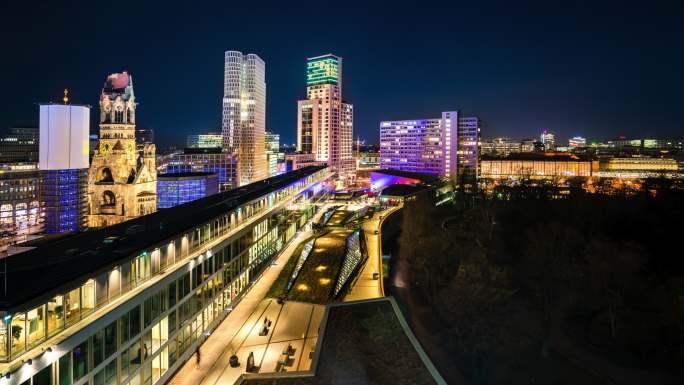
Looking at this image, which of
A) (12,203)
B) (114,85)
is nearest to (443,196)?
(114,85)

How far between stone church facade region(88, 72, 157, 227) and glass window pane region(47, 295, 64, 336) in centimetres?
4382

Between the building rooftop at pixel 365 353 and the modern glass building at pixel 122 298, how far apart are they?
3.37 meters

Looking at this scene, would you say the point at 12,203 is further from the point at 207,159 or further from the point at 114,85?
the point at 207,159

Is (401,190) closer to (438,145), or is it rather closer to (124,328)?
(438,145)

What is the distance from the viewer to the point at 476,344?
19.2m

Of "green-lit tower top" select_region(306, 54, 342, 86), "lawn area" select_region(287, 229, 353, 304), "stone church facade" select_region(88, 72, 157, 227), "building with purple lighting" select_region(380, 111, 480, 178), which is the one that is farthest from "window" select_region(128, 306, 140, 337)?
"green-lit tower top" select_region(306, 54, 342, 86)

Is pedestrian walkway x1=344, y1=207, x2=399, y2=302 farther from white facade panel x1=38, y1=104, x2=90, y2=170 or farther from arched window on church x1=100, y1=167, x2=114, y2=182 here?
white facade panel x1=38, y1=104, x2=90, y2=170

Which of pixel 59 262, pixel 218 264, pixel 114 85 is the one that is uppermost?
pixel 114 85

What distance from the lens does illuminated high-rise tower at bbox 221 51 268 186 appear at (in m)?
86.7

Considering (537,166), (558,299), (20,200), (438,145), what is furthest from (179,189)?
(537,166)

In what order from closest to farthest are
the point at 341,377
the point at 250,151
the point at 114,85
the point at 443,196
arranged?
1. the point at 341,377
2. the point at 114,85
3. the point at 443,196
4. the point at 250,151

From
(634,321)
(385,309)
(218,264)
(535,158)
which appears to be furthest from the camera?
(535,158)

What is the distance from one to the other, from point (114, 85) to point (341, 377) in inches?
1943

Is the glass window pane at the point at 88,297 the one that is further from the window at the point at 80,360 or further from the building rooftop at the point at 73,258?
the window at the point at 80,360
